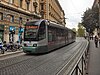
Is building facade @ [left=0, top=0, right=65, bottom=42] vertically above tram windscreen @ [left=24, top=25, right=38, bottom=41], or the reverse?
building facade @ [left=0, top=0, right=65, bottom=42]

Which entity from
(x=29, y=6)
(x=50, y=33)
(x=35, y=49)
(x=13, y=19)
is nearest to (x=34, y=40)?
(x=35, y=49)

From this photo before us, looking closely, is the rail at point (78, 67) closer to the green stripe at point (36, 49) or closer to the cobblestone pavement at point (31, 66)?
the cobblestone pavement at point (31, 66)

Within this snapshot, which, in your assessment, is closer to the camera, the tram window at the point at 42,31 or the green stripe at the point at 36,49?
the green stripe at the point at 36,49

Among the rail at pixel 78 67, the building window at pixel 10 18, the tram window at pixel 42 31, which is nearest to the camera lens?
the rail at pixel 78 67

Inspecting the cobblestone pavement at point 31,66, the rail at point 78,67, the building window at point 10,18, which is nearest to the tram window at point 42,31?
the cobblestone pavement at point 31,66

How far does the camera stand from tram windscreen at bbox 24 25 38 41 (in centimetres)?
1803

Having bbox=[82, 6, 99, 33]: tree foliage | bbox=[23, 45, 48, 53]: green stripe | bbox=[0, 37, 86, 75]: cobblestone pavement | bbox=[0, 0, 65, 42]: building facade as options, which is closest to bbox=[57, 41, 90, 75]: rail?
bbox=[0, 37, 86, 75]: cobblestone pavement

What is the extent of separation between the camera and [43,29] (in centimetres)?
1866

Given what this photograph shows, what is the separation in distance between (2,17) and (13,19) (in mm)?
3944

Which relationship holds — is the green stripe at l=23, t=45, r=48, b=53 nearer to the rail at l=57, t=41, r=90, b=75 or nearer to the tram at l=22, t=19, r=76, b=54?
the tram at l=22, t=19, r=76, b=54

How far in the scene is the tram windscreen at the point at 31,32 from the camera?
18031 mm

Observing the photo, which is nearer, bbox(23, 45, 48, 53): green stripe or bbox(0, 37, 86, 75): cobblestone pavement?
bbox(0, 37, 86, 75): cobblestone pavement

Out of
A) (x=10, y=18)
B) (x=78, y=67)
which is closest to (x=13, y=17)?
(x=10, y=18)

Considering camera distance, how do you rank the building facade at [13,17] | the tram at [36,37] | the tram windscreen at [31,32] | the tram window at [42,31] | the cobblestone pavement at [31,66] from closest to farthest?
the cobblestone pavement at [31,66] < the tram at [36,37] < the tram windscreen at [31,32] < the tram window at [42,31] < the building facade at [13,17]
